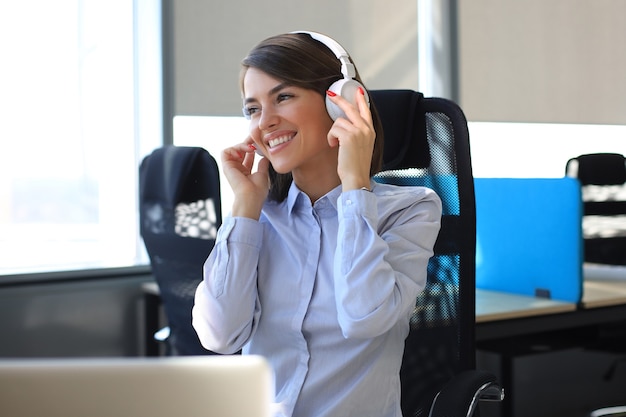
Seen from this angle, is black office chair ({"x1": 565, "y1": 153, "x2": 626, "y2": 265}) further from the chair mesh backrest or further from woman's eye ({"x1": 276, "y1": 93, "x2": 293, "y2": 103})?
woman's eye ({"x1": 276, "y1": 93, "x2": 293, "y2": 103})

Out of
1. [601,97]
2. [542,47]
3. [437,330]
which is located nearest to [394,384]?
[437,330]

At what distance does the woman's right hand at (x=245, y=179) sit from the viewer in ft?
5.08

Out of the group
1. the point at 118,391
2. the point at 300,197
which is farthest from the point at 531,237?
the point at 118,391

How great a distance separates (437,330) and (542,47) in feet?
10.6

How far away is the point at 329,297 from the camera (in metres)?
1.46

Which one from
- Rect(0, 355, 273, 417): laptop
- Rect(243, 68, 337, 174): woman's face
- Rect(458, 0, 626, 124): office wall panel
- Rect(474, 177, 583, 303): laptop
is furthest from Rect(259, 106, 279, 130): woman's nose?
Rect(458, 0, 626, 124): office wall panel

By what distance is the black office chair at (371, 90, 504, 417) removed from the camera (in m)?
1.64

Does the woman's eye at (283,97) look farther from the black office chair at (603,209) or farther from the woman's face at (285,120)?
the black office chair at (603,209)

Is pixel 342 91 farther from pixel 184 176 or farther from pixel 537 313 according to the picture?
pixel 537 313

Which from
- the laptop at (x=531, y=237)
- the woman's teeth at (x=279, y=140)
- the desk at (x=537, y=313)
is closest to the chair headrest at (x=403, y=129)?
the woman's teeth at (x=279, y=140)

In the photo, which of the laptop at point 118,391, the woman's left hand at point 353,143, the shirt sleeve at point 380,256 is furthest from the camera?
the woman's left hand at point 353,143

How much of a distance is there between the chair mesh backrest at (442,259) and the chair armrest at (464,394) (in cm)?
13

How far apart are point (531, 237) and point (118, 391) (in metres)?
2.27

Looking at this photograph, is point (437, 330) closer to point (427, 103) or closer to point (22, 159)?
point (427, 103)
